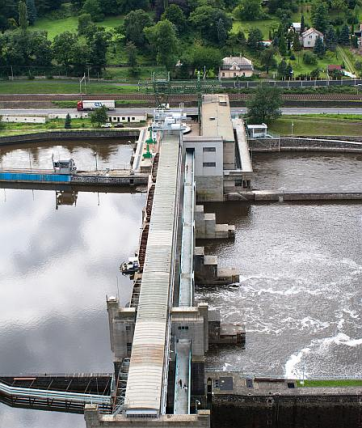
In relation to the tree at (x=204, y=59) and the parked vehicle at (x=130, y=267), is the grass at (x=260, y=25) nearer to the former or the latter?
the tree at (x=204, y=59)

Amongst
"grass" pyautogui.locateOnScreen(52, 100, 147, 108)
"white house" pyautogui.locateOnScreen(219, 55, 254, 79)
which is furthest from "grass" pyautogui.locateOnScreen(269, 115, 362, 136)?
"grass" pyautogui.locateOnScreen(52, 100, 147, 108)

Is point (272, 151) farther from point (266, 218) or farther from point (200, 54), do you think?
point (200, 54)

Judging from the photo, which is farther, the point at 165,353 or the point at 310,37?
the point at 310,37

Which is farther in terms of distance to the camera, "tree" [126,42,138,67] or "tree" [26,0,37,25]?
"tree" [26,0,37,25]

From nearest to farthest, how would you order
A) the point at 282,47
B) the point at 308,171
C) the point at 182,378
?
the point at 182,378
the point at 308,171
the point at 282,47

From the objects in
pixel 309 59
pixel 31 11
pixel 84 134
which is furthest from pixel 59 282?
pixel 31 11

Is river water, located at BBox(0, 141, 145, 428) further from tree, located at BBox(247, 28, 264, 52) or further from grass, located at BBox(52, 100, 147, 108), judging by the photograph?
tree, located at BBox(247, 28, 264, 52)

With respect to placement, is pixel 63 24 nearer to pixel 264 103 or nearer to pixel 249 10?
pixel 249 10
